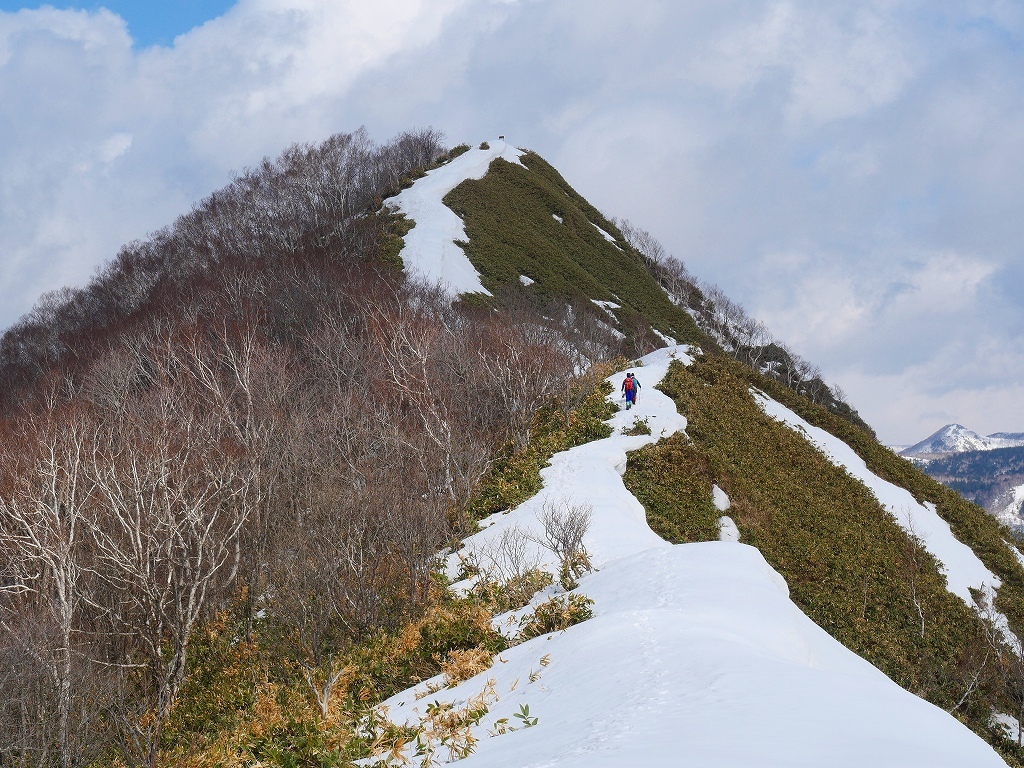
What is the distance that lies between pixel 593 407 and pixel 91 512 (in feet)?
58.5

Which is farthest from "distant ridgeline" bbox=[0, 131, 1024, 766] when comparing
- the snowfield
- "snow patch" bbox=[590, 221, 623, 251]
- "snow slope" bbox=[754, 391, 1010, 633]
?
"snow patch" bbox=[590, 221, 623, 251]

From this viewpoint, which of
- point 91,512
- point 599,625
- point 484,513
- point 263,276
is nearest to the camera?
point 599,625

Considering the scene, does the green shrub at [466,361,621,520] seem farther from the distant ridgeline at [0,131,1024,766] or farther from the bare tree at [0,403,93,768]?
the bare tree at [0,403,93,768]

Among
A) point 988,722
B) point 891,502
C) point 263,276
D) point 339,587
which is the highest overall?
point 263,276

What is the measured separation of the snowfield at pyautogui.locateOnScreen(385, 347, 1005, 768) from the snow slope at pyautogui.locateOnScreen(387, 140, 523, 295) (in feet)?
115

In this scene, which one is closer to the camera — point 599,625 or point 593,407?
point 599,625

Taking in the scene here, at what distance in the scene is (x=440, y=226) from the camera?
55938mm

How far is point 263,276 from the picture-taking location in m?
42.4

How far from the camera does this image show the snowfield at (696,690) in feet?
15.2

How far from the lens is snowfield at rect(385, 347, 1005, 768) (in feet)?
15.2

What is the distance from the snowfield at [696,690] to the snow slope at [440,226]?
3512cm

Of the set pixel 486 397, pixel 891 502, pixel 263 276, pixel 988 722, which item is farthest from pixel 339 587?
pixel 263 276

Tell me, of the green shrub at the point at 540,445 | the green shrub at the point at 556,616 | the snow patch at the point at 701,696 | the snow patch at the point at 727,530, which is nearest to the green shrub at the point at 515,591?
the green shrub at the point at 556,616

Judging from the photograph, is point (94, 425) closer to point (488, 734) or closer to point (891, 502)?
point (488, 734)
